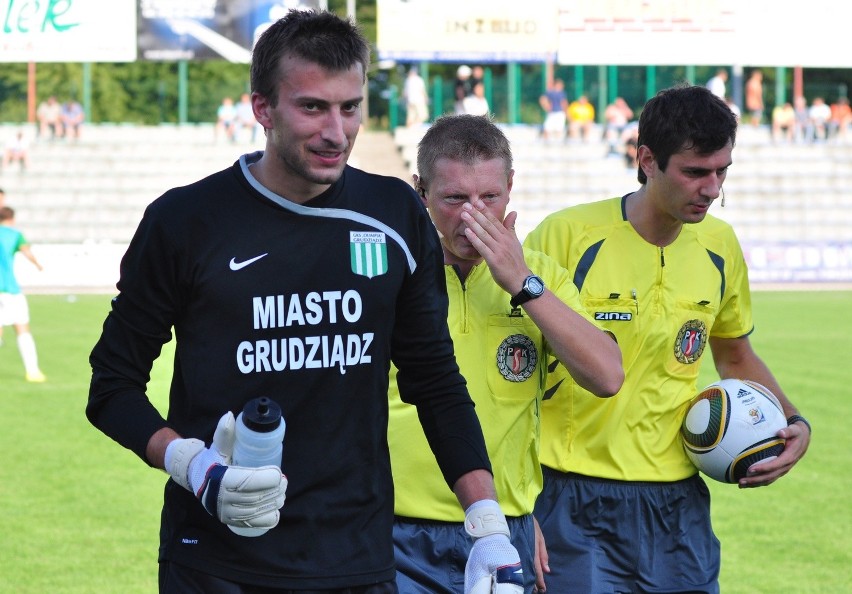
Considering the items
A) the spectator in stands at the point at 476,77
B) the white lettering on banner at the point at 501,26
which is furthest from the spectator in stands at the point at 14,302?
the white lettering on banner at the point at 501,26

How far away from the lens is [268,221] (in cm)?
310

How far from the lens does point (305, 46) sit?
305 cm

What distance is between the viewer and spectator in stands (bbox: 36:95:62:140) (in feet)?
129

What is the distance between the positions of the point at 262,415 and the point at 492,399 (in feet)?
4.98

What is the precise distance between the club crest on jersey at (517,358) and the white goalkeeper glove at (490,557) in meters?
1.08

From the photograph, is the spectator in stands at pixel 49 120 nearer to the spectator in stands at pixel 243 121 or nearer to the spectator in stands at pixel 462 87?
the spectator in stands at pixel 243 121

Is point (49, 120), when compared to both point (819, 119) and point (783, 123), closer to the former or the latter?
point (783, 123)

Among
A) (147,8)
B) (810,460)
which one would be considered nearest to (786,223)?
(147,8)

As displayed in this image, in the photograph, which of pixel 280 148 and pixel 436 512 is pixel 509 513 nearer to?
pixel 436 512

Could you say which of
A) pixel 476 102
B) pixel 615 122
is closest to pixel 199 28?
pixel 476 102

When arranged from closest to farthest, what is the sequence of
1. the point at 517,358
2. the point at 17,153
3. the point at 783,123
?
the point at 517,358 → the point at 17,153 → the point at 783,123

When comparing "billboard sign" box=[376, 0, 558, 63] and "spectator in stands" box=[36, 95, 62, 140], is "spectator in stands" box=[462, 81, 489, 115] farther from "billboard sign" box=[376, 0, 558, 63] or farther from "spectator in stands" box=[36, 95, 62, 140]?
"spectator in stands" box=[36, 95, 62, 140]

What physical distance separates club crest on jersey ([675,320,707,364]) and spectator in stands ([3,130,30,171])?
34.9 meters

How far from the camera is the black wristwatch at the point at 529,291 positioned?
391 cm
